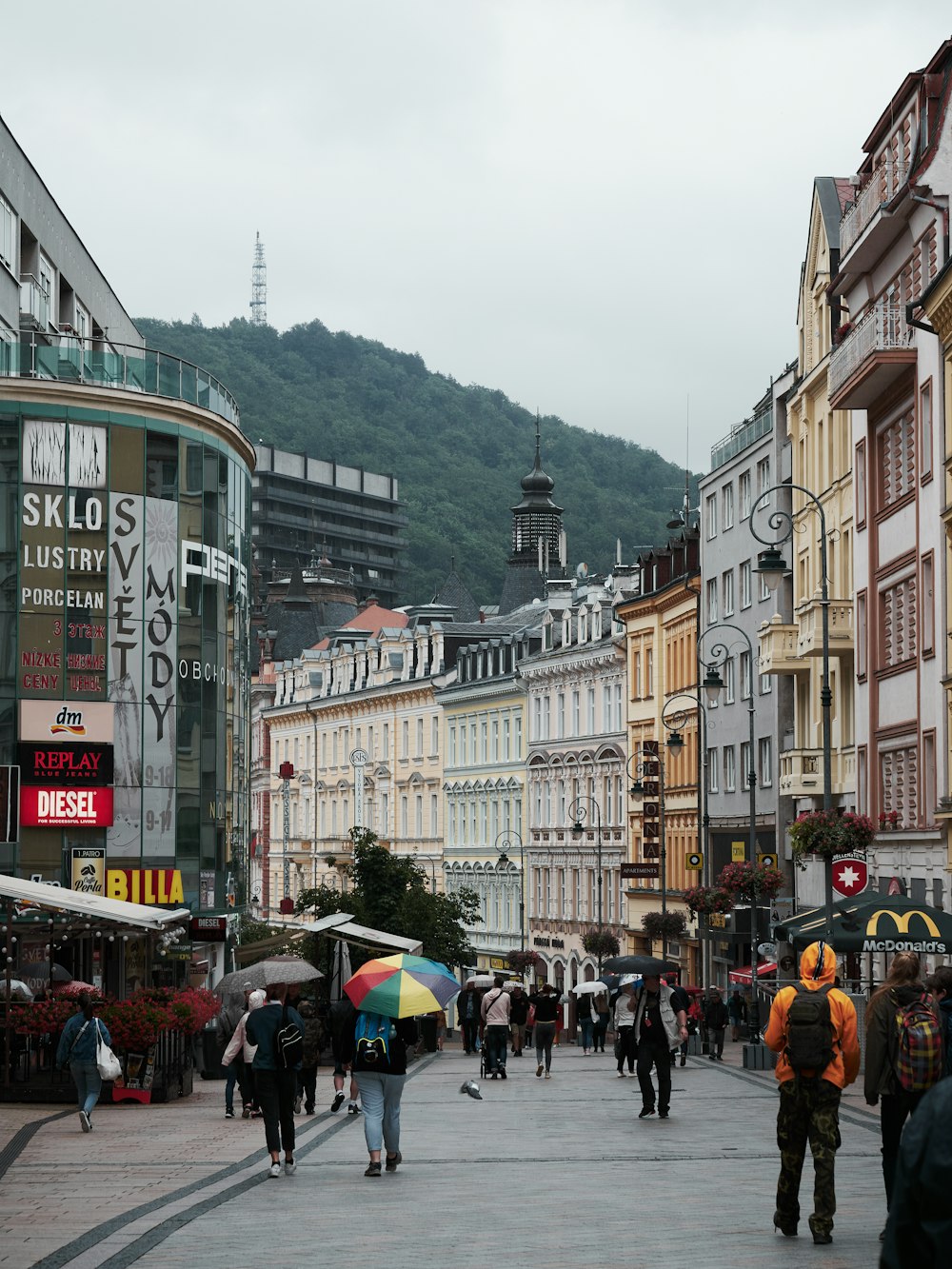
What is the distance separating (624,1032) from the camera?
30016 millimetres

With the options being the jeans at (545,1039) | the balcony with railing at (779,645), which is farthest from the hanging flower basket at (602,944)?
the jeans at (545,1039)

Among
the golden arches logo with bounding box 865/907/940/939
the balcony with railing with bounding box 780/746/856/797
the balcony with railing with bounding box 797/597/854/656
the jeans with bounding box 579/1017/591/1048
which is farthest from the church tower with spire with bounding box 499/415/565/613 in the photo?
the golden arches logo with bounding box 865/907/940/939

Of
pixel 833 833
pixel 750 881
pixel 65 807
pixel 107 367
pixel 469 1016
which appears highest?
pixel 107 367

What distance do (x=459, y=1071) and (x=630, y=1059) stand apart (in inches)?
204

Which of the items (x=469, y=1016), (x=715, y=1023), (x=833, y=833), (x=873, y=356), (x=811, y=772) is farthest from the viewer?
(x=811, y=772)

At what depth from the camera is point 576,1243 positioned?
12852 mm

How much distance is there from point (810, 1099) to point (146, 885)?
3632 cm

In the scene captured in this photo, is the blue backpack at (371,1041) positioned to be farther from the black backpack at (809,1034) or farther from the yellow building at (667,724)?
the yellow building at (667,724)

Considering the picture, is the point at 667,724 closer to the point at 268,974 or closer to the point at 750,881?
the point at 750,881

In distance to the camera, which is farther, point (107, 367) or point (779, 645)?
point (779, 645)

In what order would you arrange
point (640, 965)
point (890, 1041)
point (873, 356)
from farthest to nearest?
point (873, 356)
point (640, 965)
point (890, 1041)

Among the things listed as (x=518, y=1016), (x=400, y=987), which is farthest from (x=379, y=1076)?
(x=518, y=1016)

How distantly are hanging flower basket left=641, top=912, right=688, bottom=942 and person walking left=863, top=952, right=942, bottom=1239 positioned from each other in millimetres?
53879

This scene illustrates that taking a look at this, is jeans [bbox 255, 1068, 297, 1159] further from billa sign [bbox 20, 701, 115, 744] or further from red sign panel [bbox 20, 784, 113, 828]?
billa sign [bbox 20, 701, 115, 744]
